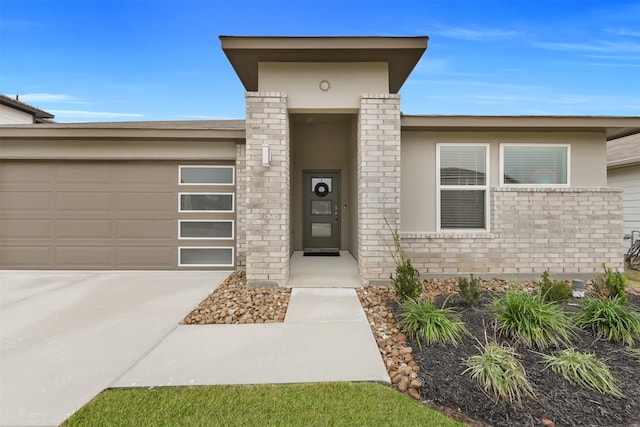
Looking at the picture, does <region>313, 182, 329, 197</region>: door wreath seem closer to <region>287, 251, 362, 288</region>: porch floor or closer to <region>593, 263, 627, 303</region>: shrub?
<region>287, 251, 362, 288</region>: porch floor

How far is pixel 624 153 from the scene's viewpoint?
8.99m

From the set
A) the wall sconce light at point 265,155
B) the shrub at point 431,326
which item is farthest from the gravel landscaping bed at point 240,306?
the wall sconce light at point 265,155

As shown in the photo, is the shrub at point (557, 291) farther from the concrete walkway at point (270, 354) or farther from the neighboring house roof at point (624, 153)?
the neighboring house roof at point (624, 153)

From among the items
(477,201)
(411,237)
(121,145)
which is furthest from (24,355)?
(477,201)

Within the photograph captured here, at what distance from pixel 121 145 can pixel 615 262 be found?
407 inches

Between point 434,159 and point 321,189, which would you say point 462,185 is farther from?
point 321,189

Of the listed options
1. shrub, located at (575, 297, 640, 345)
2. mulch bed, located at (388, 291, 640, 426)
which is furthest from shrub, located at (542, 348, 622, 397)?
shrub, located at (575, 297, 640, 345)

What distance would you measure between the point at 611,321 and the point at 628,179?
816 cm

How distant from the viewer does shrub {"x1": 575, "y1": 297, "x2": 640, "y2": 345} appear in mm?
3088

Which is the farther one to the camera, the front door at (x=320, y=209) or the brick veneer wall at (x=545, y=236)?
the front door at (x=320, y=209)

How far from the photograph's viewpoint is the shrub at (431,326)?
305cm

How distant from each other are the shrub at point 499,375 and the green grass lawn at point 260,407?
52 cm

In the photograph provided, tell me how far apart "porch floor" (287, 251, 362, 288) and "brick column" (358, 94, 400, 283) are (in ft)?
1.87

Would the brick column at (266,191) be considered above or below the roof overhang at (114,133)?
below
